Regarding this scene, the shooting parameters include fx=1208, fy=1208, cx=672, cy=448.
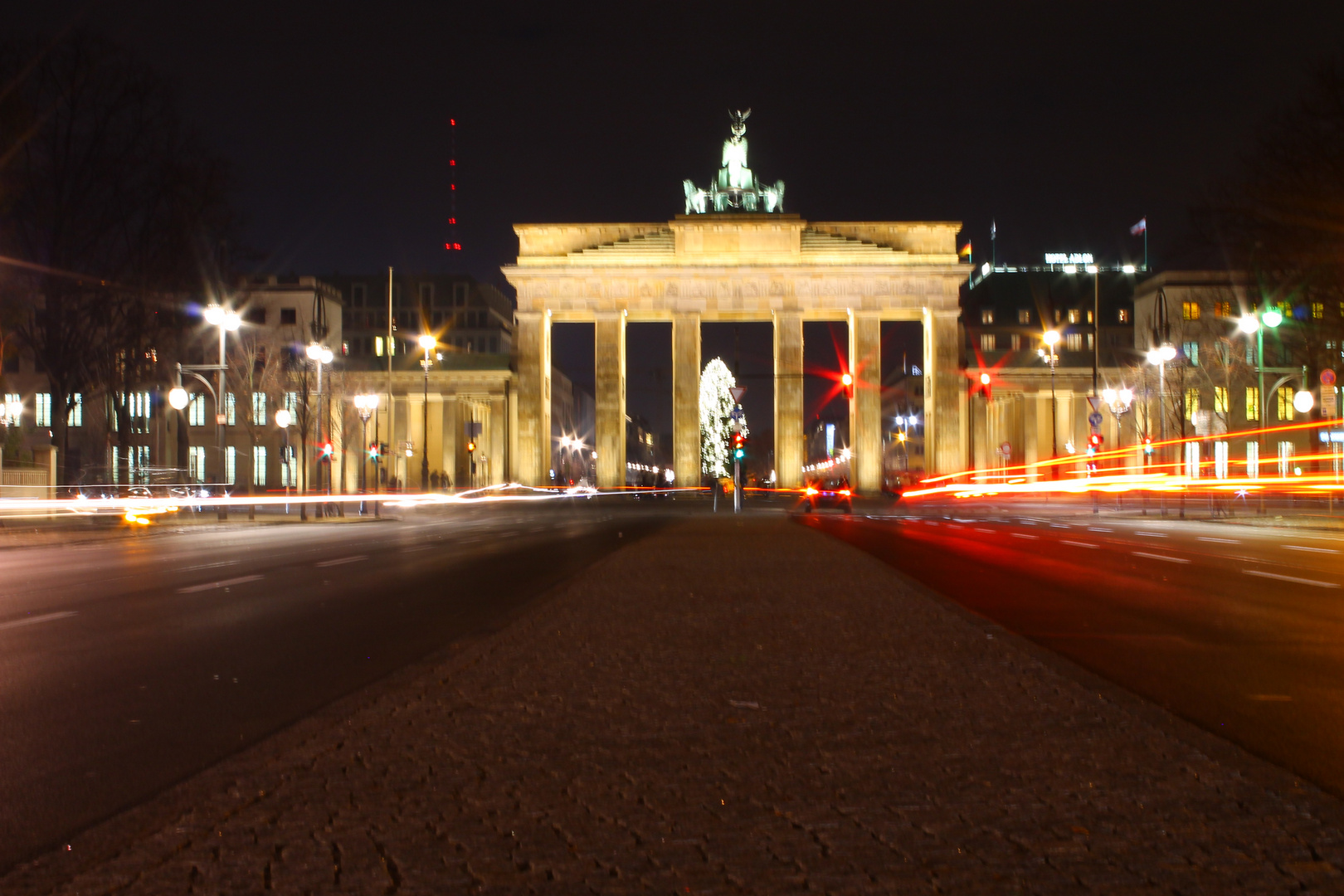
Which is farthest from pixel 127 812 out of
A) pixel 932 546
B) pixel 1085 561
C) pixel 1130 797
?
pixel 932 546

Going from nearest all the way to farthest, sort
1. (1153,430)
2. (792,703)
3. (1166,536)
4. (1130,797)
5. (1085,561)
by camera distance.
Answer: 1. (1130,797)
2. (792,703)
3. (1085,561)
4. (1166,536)
5. (1153,430)

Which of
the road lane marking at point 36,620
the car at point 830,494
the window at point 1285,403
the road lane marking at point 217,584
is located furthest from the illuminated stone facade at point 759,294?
the road lane marking at point 36,620

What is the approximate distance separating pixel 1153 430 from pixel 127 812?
76.0 m

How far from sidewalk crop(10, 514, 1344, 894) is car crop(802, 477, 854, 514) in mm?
44947

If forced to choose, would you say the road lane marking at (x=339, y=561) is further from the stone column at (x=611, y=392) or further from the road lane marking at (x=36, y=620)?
the stone column at (x=611, y=392)

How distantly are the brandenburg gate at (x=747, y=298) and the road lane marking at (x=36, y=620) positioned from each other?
61476mm

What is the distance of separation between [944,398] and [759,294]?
1305cm

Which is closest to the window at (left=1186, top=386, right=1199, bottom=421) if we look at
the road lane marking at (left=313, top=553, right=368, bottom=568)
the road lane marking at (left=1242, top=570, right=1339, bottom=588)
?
the road lane marking at (left=1242, top=570, right=1339, bottom=588)

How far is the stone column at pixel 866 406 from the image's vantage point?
244 feet

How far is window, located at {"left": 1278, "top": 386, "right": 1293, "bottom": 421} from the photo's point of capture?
88.6 metres

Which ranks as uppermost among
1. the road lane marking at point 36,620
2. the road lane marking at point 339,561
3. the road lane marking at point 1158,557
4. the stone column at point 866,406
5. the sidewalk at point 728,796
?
the stone column at point 866,406

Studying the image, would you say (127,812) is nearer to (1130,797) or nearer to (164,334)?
(1130,797)

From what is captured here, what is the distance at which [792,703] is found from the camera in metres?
6.76

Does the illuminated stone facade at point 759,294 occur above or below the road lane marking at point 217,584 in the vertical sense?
above
